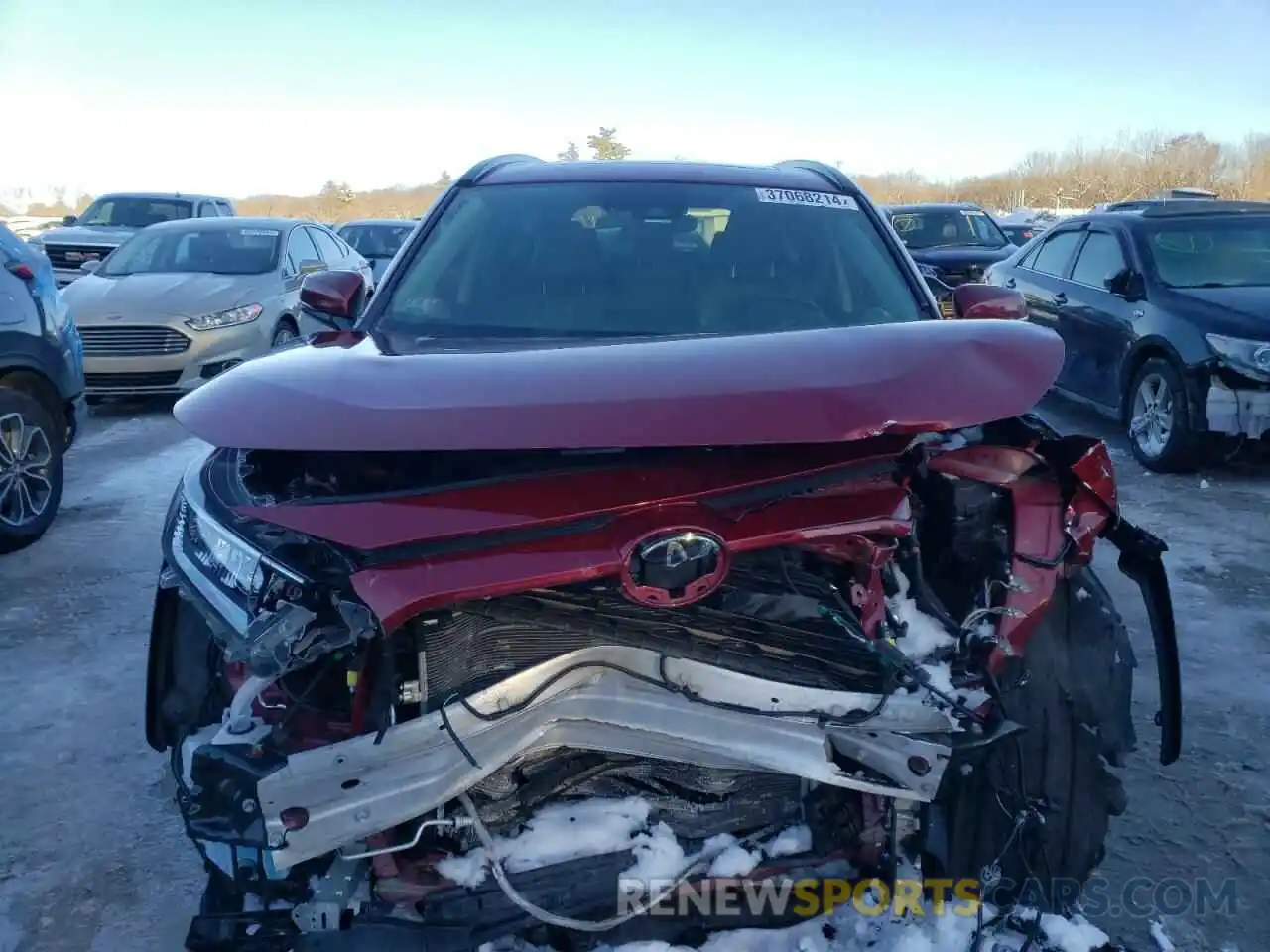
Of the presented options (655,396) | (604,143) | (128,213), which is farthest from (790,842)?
(604,143)

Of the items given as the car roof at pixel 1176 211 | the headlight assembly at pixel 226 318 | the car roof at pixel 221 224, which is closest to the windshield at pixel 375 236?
the car roof at pixel 221 224

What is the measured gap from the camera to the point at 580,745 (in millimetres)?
1970

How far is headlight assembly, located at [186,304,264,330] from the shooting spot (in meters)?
8.88

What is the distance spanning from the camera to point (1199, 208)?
8094 mm

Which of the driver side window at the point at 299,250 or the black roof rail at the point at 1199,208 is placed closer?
the black roof rail at the point at 1199,208

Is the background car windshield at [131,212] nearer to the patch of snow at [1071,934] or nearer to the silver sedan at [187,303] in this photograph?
the silver sedan at [187,303]

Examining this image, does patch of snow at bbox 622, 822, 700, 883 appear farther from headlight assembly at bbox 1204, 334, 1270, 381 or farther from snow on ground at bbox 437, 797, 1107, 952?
headlight assembly at bbox 1204, 334, 1270, 381

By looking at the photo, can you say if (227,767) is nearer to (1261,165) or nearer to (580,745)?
(580,745)

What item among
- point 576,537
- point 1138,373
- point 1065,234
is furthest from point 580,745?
point 1065,234

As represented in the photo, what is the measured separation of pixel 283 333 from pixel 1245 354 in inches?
303

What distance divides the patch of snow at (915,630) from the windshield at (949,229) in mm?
12971

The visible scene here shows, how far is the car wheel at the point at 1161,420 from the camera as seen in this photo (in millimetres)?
6754

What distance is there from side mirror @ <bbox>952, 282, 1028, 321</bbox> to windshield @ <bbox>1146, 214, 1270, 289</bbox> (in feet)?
15.5

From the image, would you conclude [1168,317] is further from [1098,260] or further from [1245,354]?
[1098,260]
